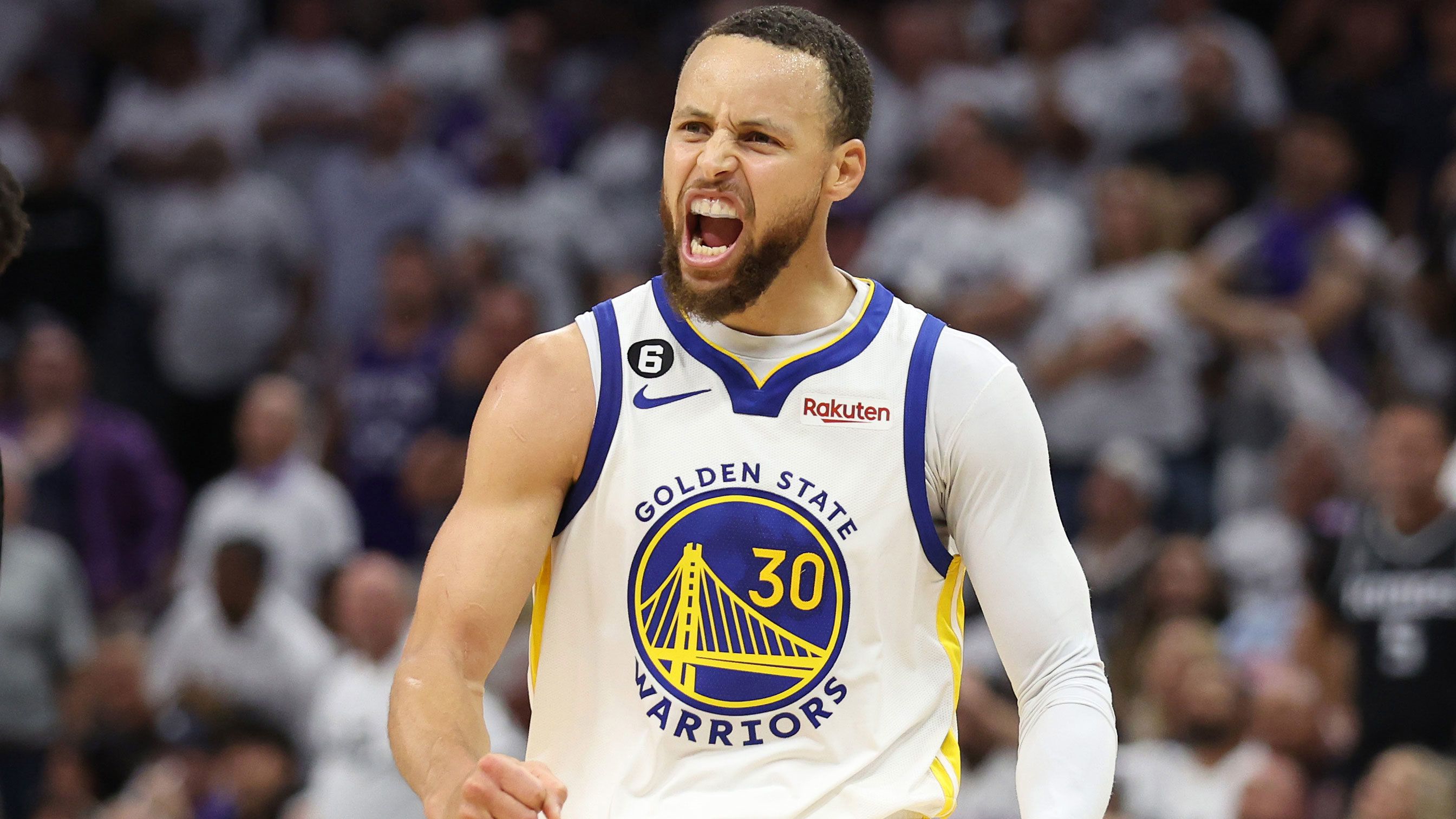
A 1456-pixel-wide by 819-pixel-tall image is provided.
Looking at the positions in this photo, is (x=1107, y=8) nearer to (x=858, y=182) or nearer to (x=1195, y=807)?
(x=1195, y=807)

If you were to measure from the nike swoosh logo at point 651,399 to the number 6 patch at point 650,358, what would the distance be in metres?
0.04

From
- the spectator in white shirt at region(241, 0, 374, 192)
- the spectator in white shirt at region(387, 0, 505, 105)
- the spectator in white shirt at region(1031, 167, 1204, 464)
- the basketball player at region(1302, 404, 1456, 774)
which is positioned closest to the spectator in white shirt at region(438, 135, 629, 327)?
the spectator in white shirt at region(387, 0, 505, 105)

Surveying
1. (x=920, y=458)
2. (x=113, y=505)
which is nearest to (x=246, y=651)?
(x=113, y=505)

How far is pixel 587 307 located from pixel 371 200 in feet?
4.99

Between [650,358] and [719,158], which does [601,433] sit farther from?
[719,158]

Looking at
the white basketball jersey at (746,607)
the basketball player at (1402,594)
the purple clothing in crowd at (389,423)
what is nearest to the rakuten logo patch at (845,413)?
the white basketball jersey at (746,607)

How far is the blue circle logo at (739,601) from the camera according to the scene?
11.7ft

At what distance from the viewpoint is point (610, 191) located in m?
11.0

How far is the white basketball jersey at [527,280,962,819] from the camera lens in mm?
3551

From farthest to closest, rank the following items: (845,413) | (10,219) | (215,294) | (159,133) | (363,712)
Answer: (159,133) < (215,294) < (363,712) < (10,219) < (845,413)

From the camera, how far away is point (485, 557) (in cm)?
347

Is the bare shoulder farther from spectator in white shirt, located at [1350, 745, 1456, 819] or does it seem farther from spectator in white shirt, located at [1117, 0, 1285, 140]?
spectator in white shirt, located at [1117, 0, 1285, 140]

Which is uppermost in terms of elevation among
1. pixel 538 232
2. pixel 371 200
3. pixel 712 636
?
pixel 712 636

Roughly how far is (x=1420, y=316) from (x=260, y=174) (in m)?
6.57
